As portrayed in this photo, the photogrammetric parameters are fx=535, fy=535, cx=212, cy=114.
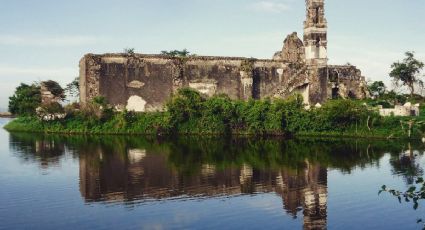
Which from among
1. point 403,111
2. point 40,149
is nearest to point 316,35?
point 403,111

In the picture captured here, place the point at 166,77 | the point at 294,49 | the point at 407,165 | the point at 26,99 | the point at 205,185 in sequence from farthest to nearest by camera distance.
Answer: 1. the point at 26,99
2. the point at 294,49
3. the point at 166,77
4. the point at 407,165
5. the point at 205,185

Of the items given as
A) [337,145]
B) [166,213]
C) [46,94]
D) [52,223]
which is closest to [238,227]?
[166,213]

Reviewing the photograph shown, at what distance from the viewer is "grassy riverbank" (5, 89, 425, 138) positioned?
32.3 metres

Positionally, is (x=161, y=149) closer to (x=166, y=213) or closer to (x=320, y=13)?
(x=166, y=213)

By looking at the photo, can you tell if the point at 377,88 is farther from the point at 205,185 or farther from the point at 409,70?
the point at 205,185

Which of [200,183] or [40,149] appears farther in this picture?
[40,149]

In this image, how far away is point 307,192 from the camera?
15.9 metres

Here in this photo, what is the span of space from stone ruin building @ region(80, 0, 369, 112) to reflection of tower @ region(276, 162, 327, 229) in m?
16.2

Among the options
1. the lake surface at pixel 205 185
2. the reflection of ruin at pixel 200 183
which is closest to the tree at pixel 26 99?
the lake surface at pixel 205 185

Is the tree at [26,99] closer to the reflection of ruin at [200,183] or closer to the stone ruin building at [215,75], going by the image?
the stone ruin building at [215,75]

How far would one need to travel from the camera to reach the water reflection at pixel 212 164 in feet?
50.2

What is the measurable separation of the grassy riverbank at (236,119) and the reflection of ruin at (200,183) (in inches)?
461

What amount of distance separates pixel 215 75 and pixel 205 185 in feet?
67.1

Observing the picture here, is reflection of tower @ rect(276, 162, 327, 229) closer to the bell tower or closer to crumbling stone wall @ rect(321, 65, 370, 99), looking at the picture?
the bell tower
